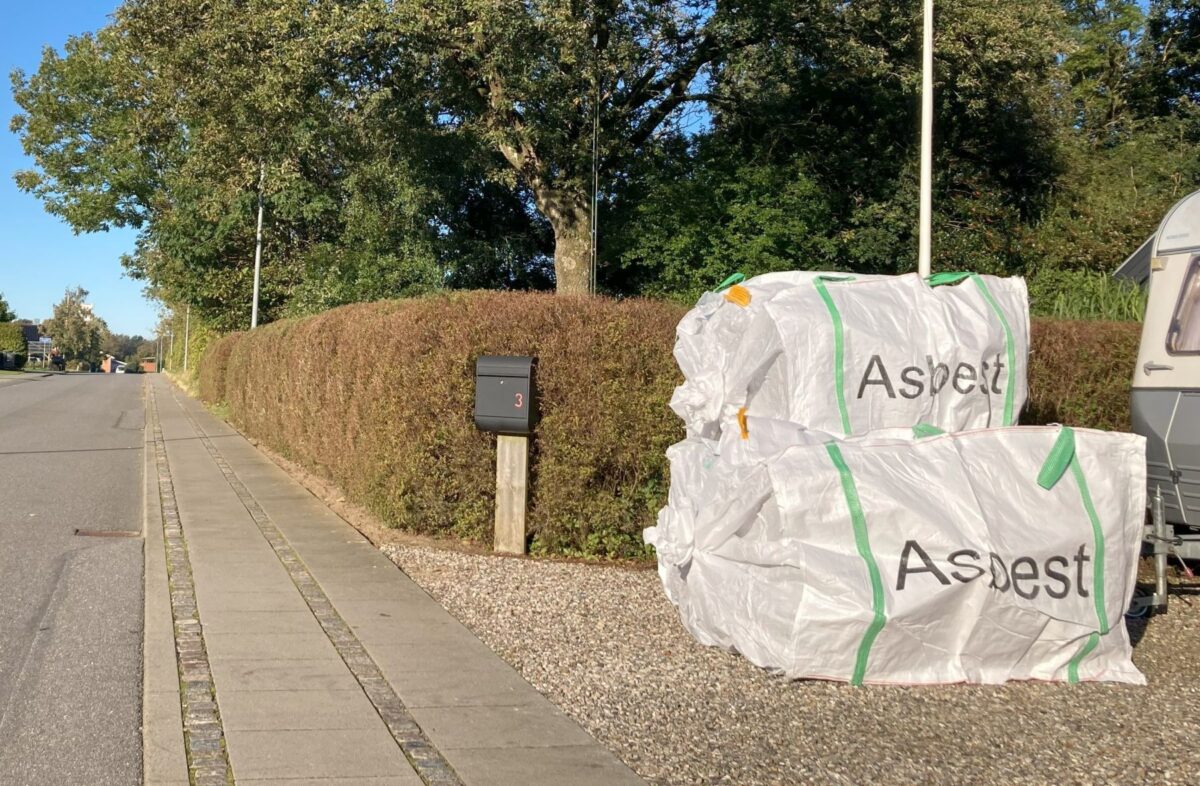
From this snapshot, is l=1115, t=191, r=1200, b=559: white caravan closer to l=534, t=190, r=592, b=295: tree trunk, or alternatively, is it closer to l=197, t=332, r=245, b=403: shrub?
l=534, t=190, r=592, b=295: tree trunk

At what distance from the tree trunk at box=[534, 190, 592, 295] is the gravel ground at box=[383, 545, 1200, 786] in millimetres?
11421

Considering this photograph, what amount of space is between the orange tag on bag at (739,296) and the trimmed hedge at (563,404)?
193 cm

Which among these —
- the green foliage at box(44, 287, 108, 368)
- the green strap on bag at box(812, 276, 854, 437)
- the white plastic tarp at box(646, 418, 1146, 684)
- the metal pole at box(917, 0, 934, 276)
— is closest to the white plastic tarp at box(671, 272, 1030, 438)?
the green strap on bag at box(812, 276, 854, 437)

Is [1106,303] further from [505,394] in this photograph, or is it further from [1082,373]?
[505,394]

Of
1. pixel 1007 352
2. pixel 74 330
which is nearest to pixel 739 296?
pixel 1007 352

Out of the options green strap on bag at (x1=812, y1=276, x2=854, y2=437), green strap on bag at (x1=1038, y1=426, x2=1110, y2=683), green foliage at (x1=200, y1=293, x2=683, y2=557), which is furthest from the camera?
green foliage at (x1=200, y1=293, x2=683, y2=557)

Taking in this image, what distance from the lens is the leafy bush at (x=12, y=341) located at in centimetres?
8669

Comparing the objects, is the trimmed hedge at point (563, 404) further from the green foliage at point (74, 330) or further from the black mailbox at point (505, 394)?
the green foliage at point (74, 330)

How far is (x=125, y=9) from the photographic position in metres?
22.5

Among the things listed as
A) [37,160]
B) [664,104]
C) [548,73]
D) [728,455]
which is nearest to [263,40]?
[548,73]

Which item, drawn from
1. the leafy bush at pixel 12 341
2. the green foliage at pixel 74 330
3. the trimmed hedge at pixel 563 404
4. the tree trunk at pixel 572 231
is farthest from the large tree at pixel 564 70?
Answer: the green foliage at pixel 74 330

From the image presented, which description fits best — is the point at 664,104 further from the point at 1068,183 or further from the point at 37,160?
the point at 37,160

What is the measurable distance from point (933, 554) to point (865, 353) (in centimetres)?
128

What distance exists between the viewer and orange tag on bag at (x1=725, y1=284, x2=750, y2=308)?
20.2 feet
